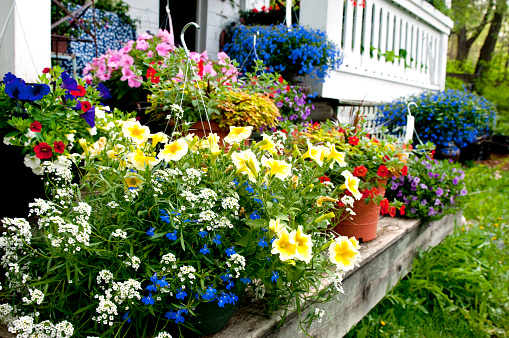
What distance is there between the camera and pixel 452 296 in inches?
111

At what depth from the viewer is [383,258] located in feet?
7.71

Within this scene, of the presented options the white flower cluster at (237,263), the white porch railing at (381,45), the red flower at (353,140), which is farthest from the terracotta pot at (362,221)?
the white porch railing at (381,45)

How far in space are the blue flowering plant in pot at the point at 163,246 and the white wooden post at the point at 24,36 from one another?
926 mm

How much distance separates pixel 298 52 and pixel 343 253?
2.66m

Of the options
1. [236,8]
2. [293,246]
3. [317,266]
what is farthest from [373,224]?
[236,8]

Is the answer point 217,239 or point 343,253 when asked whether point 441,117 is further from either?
point 217,239

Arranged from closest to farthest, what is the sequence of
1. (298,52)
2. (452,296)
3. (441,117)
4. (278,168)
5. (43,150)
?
(278,168), (43,150), (452,296), (298,52), (441,117)

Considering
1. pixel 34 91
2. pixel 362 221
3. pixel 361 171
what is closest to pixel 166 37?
pixel 34 91

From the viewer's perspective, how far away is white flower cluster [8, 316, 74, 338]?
3.67 ft

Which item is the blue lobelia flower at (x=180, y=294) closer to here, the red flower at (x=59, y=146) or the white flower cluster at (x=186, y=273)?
the white flower cluster at (x=186, y=273)

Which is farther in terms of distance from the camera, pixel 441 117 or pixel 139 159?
pixel 441 117

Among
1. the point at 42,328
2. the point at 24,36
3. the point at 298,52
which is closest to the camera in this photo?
the point at 42,328

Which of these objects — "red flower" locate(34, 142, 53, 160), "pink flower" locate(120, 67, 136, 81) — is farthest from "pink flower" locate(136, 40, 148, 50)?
"red flower" locate(34, 142, 53, 160)

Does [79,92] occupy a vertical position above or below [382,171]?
above
